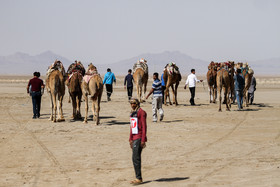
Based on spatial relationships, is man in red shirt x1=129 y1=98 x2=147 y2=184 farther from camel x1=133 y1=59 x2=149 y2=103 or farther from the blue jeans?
camel x1=133 y1=59 x2=149 y2=103

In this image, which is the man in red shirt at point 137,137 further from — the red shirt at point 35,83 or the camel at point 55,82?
the red shirt at point 35,83

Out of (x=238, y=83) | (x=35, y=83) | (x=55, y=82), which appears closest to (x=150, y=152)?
(x=55, y=82)

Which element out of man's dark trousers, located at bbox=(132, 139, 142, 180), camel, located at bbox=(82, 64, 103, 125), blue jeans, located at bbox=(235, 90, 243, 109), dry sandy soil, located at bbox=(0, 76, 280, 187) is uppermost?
camel, located at bbox=(82, 64, 103, 125)

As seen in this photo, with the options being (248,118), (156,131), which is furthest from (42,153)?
(248,118)

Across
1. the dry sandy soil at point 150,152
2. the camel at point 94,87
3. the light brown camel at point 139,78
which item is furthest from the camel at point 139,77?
the camel at point 94,87

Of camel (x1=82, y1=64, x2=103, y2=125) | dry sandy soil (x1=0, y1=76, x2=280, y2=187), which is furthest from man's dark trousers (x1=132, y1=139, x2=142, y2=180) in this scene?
camel (x1=82, y1=64, x2=103, y2=125)

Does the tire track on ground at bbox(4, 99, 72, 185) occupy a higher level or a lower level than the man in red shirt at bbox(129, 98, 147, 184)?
lower

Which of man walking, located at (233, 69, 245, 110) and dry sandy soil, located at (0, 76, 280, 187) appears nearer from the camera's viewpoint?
dry sandy soil, located at (0, 76, 280, 187)

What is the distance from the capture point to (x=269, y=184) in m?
8.09

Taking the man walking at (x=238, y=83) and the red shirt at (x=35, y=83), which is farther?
the man walking at (x=238, y=83)

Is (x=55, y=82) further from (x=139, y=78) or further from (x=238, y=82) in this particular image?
(x=139, y=78)

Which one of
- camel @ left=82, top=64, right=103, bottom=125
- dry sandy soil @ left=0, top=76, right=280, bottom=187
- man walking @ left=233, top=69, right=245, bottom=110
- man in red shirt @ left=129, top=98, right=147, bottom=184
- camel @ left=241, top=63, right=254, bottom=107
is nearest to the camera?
man in red shirt @ left=129, top=98, right=147, bottom=184

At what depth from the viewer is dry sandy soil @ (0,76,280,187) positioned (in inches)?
347

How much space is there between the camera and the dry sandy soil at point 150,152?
28.9 feet
